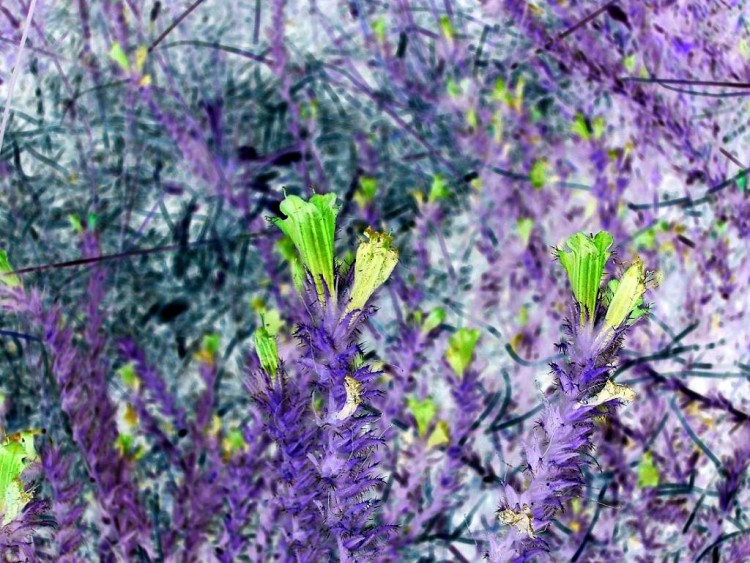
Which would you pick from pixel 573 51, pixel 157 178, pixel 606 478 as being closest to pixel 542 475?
pixel 606 478

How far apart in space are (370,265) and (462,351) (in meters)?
0.91

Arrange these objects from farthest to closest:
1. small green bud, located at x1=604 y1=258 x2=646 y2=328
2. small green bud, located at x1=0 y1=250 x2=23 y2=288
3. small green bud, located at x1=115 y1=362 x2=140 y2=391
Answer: small green bud, located at x1=115 y1=362 x2=140 y2=391
small green bud, located at x1=0 y1=250 x2=23 y2=288
small green bud, located at x1=604 y1=258 x2=646 y2=328

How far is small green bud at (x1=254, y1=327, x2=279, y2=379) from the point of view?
3.36 feet

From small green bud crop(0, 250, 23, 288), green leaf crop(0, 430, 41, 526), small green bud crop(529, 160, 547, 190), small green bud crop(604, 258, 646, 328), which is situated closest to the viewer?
small green bud crop(604, 258, 646, 328)

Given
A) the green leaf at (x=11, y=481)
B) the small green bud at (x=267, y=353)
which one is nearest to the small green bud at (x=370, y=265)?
the small green bud at (x=267, y=353)

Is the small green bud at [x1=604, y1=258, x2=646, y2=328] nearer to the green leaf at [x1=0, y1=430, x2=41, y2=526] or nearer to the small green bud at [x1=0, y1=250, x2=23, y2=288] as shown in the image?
the green leaf at [x1=0, y1=430, x2=41, y2=526]

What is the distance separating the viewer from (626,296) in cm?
85

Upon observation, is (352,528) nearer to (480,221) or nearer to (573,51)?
(480,221)

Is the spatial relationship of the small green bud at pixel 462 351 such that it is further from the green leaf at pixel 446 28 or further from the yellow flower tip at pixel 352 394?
the green leaf at pixel 446 28

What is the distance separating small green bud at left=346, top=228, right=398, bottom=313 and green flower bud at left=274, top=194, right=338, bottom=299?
33mm

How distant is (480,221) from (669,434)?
102 centimetres

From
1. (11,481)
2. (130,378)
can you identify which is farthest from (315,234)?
(130,378)

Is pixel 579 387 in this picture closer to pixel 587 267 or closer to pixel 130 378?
pixel 587 267

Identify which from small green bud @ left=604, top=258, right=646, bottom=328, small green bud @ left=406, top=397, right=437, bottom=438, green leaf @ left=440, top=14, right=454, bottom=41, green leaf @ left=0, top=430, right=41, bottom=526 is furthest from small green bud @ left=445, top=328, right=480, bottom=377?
green leaf @ left=440, top=14, right=454, bottom=41
